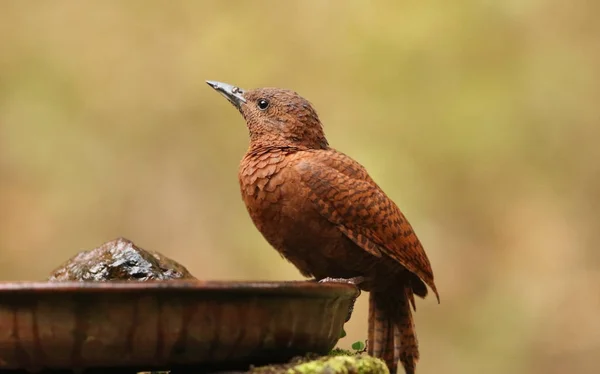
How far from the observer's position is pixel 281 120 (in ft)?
9.57

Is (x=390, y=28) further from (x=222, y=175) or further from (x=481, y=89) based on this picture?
(x=222, y=175)

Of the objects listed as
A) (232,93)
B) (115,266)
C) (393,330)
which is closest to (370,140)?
(232,93)

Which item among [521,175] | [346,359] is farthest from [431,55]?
[346,359]

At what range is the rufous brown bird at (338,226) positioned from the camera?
252 cm

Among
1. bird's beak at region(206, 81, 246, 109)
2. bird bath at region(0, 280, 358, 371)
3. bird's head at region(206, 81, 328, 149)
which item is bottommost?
bird bath at region(0, 280, 358, 371)

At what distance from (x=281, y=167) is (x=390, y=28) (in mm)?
3263

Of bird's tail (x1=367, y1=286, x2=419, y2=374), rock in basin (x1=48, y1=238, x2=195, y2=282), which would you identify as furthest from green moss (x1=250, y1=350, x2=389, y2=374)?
bird's tail (x1=367, y1=286, x2=419, y2=374)

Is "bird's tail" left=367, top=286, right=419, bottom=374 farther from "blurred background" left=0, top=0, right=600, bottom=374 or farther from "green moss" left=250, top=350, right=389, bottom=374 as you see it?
"blurred background" left=0, top=0, right=600, bottom=374

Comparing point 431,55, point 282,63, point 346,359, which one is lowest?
point 346,359

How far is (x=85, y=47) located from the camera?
5.62 metres

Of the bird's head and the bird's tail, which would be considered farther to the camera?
the bird's head

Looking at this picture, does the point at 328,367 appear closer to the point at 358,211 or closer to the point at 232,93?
the point at 358,211

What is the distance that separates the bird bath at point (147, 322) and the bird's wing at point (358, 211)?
76 centimetres

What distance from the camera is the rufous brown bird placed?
2.52 meters
